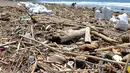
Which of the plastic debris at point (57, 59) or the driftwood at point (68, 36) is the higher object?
the driftwood at point (68, 36)

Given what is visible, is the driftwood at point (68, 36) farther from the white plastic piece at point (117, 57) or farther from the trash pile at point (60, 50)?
the white plastic piece at point (117, 57)

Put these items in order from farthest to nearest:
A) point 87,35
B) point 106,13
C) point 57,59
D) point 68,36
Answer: point 106,13 → point 87,35 → point 68,36 → point 57,59

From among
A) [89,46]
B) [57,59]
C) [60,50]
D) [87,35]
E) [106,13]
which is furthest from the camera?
[106,13]

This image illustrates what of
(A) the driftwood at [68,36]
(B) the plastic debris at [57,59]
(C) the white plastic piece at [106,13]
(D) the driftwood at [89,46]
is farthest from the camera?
(C) the white plastic piece at [106,13]

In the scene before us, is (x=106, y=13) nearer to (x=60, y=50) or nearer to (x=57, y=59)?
(x=60, y=50)

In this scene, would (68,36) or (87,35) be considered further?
(87,35)

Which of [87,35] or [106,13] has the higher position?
[87,35]

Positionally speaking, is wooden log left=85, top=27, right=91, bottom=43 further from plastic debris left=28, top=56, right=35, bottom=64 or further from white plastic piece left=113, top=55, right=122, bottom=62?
plastic debris left=28, top=56, right=35, bottom=64

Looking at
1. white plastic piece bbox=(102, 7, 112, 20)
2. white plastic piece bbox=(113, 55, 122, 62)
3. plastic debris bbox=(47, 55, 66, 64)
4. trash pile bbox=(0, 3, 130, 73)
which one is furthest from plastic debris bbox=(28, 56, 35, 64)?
white plastic piece bbox=(102, 7, 112, 20)

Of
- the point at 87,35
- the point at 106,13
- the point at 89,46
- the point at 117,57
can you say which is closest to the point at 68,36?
the point at 87,35

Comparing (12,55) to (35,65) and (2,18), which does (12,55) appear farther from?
(2,18)

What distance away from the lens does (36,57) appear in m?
4.37

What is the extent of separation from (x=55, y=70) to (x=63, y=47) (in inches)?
41.9

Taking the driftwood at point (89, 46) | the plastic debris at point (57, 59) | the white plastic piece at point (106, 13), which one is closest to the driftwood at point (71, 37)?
the driftwood at point (89, 46)
